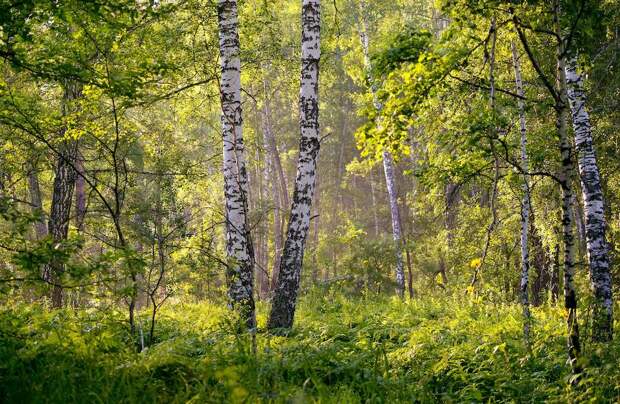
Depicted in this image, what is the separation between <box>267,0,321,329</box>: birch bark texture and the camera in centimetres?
801

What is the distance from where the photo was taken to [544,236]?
12.2 m

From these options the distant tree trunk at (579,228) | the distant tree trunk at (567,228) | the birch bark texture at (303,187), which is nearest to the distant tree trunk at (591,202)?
the distant tree trunk at (567,228)

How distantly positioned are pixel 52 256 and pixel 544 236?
11090 mm

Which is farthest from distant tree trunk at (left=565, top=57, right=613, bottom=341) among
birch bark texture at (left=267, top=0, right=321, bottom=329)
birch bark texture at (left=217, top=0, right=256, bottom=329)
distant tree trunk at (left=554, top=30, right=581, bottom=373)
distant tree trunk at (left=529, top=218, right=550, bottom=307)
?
distant tree trunk at (left=529, top=218, right=550, bottom=307)

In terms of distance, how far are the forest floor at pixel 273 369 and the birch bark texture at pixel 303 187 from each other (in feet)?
2.45

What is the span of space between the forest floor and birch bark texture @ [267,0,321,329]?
747 mm

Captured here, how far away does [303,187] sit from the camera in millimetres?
8133

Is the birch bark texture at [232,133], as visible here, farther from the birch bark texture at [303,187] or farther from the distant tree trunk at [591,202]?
the distant tree trunk at [591,202]

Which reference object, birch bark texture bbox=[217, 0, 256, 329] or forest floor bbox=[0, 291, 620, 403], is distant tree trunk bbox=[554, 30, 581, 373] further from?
birch bark texture bbox=[217, 0, 256, 329]

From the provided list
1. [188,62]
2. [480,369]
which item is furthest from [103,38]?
[480,369]

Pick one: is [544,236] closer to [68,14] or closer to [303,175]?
[303,175]

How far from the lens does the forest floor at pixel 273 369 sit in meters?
3.61

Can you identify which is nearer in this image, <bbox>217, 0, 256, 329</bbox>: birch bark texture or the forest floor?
the forest floor

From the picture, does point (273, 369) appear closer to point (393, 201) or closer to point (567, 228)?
point (567, 228)
